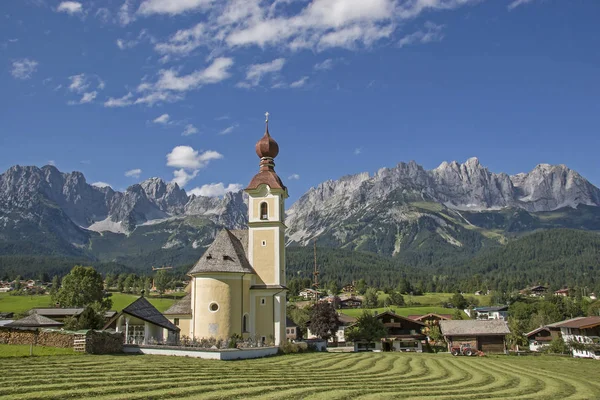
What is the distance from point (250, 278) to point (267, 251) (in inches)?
117

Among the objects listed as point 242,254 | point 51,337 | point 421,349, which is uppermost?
point 242,254

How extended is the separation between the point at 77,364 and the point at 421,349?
51267 mm

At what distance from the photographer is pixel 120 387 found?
19.0 meters

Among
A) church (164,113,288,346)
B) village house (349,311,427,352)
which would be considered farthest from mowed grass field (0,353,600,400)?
village house (349,311,427,352)

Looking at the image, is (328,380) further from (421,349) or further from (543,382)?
(421,349)

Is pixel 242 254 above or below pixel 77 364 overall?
above

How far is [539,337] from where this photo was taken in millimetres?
85125

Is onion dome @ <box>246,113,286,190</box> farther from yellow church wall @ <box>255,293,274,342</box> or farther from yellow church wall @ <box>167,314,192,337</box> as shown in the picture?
yellow church wall @ <box>167,314,192,337</box>

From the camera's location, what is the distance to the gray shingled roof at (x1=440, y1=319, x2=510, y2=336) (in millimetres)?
66062

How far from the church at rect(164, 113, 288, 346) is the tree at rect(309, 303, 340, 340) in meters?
14.6

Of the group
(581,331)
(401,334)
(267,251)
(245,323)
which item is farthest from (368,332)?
(581,331)

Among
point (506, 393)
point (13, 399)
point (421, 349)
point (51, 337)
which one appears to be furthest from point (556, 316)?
point (13, 399)

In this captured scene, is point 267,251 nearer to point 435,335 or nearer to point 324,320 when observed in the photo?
point 324,320

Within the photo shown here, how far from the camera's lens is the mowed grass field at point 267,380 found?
61.4 feet
